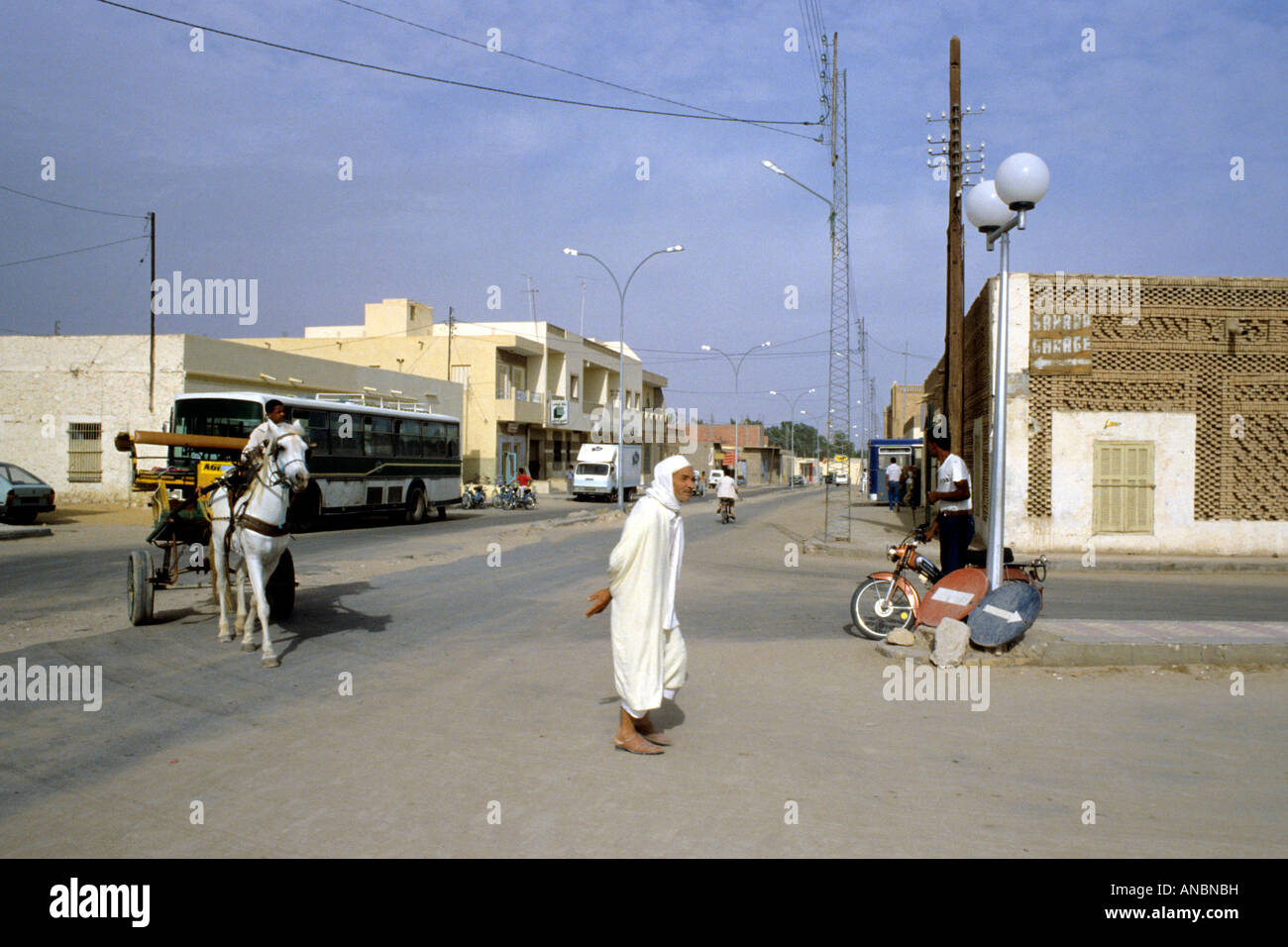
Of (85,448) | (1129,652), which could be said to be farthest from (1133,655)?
(85,448)

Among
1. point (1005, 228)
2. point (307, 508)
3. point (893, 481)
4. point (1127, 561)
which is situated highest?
point (1005, 228)

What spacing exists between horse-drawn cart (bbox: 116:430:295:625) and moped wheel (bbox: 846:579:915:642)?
229 inches

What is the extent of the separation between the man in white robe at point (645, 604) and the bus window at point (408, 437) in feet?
78.3

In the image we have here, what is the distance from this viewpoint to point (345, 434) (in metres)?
25.8

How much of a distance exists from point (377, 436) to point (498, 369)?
26106 mm

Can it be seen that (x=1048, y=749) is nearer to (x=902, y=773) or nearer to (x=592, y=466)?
(x=902, y=773)

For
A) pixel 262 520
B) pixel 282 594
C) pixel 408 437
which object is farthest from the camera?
pixel 408 437

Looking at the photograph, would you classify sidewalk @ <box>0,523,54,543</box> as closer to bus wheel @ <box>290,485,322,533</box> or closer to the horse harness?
bus wheel @ <box>290,485,322,533</box>

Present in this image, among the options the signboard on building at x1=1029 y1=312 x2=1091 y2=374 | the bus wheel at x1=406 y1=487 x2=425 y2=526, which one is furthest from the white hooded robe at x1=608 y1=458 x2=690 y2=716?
the bus wheel at x1=406 y1=487 x2=425 y2=526

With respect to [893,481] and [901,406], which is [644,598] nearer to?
[893,481]

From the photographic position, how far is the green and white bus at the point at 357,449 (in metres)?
22.3

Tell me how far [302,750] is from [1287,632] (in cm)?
857

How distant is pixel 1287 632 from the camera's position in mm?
8766
